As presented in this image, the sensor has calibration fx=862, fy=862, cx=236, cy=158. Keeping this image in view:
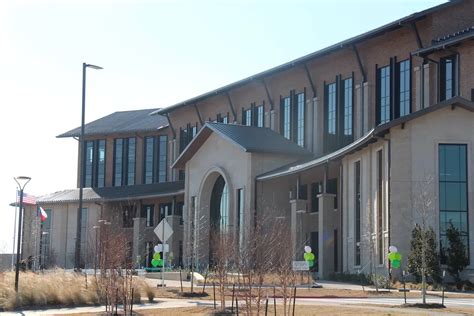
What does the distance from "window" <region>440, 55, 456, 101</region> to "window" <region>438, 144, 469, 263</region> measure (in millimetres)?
7933

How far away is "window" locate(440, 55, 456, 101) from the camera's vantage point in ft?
158

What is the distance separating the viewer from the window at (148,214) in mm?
81194

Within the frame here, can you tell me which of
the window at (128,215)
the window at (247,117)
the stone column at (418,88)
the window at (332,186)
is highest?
the window at (247,117)

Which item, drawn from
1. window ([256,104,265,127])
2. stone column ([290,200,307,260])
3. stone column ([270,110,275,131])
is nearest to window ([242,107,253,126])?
window ([256,104,265,127])

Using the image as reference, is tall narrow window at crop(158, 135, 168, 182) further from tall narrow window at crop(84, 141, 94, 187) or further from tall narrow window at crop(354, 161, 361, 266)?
tall narrow window at crop(354, 161, 361, 266)

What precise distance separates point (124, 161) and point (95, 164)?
4.06 m

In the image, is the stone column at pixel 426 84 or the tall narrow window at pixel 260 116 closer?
the stone column at pixel 426 84

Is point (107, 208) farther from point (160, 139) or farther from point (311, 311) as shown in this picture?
point (311, 311)

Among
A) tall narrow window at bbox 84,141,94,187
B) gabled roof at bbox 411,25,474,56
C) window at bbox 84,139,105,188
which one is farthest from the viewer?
tall narrow window at bbox 84,141,94,187

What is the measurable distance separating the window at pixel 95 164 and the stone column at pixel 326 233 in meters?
46.6

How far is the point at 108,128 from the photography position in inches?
3716

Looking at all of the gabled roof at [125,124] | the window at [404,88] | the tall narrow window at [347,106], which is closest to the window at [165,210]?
the gabled roof at [125,124]

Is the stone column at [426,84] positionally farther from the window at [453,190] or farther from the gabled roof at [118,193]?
the gabled roof at [118,193]

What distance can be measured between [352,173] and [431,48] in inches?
322
